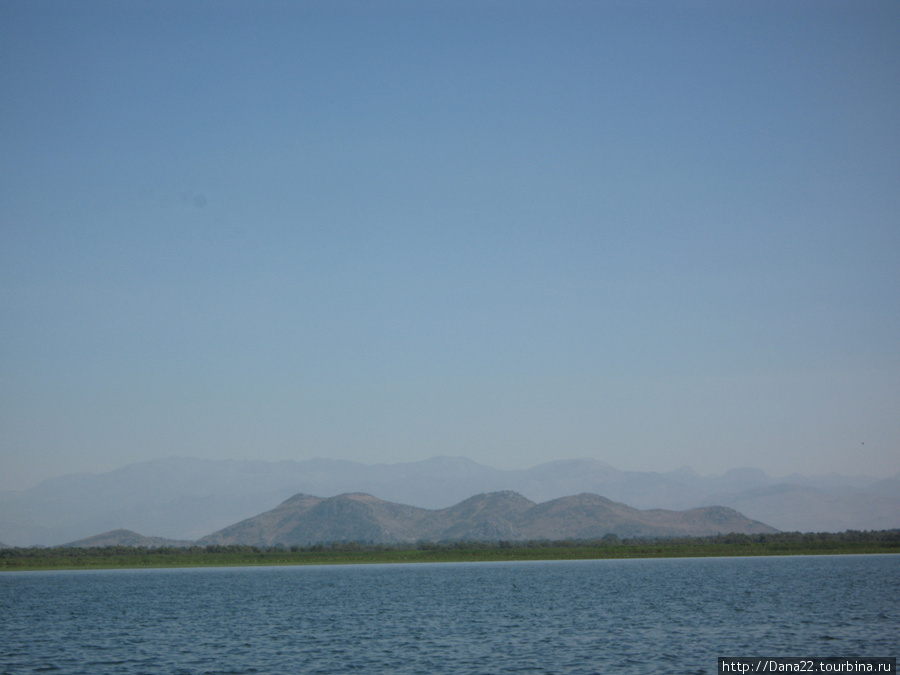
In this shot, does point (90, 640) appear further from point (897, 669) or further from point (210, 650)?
point (897, 669)

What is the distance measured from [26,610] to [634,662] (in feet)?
227

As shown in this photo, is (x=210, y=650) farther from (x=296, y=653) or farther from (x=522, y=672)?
(x=522, y=672)

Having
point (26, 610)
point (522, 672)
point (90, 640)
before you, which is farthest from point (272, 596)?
point (522, 672)

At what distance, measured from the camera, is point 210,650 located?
53531 mm

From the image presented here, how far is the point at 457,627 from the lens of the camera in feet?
208

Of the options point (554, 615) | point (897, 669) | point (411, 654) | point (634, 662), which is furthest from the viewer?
point (554, 615)

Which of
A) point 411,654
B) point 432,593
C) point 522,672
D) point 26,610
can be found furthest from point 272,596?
point 522,672

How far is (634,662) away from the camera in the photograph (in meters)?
45.4

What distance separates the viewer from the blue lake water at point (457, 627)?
47.2 m

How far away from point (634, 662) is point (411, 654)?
13.6 metres

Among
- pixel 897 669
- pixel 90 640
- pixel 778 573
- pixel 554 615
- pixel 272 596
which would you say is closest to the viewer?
pixel 897 669

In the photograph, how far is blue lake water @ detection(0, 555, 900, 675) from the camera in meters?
47.2

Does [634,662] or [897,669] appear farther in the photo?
[634,662]

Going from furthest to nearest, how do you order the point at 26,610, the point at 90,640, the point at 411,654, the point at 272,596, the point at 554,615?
the point at 272,596, the point at 26,610, the point at 554,615, the point at 90,640, the point at 411,654
